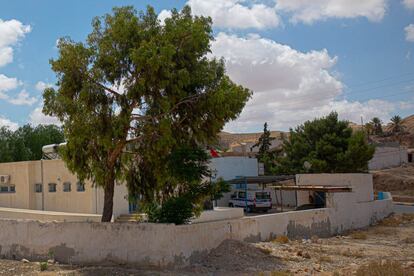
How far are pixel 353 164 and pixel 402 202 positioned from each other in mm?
8560

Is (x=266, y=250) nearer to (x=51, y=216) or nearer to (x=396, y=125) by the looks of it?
(x=51, y=216)

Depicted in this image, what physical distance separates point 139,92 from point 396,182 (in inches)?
1980

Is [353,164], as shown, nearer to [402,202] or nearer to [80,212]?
[402,202]

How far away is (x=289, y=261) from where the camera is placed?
1598 cm

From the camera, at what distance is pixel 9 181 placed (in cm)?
3409

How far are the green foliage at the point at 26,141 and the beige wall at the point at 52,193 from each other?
14.2 metres

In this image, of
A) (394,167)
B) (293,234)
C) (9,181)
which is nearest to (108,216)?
(293,234)

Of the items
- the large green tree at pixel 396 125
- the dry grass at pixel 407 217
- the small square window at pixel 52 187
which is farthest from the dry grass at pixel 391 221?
the large green tree at pixel 396 125

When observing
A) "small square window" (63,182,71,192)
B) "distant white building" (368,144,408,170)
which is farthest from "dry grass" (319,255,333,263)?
"distant white building" (368,144,408,170)

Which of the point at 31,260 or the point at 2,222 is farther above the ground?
the point at 2,222

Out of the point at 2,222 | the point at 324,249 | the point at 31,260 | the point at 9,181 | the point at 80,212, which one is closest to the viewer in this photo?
the point at 31,260

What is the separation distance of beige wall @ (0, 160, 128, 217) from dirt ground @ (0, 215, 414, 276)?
13092mm

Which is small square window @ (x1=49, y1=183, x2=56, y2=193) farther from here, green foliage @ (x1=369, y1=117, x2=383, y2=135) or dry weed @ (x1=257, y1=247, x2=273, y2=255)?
green foliage @ (x1=369, y1=117, x2=383, y2=135)

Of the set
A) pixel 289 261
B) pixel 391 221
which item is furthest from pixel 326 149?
pixel 289 261
